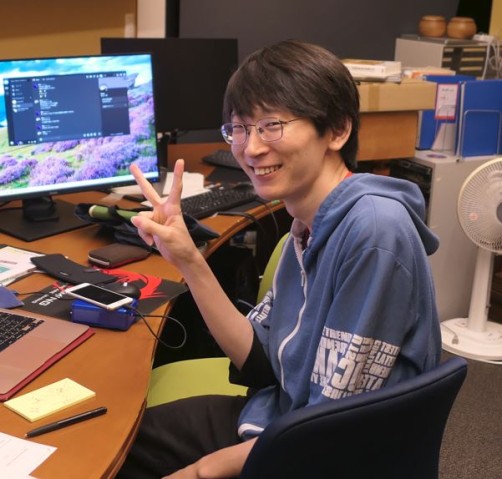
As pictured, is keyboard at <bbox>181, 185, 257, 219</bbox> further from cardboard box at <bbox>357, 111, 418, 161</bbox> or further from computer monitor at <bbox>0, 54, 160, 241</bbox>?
cardboard box at <bbox>357, 111, 418, 161</bbox>

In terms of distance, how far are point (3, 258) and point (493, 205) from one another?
75.6 inches

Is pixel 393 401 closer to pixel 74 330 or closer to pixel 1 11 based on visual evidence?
pixel 74 330

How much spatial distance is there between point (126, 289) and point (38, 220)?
2.21ft

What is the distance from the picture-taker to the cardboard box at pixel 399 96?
9.93 feet

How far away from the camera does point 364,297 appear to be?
1216 mm

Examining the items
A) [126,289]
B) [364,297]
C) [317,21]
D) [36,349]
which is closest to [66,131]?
[126,289]

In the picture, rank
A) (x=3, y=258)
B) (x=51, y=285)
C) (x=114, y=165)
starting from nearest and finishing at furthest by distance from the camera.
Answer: (x=51, y=285)
(x=3, y=258)
(x=114, y=165)

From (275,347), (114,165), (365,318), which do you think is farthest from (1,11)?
(365,318)

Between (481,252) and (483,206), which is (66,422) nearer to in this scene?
(483,206)

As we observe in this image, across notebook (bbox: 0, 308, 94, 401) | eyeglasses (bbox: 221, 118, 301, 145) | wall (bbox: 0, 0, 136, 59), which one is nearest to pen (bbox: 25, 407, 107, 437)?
notebook (bbox: 0, 308, 94, 401)

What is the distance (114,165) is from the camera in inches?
91.7

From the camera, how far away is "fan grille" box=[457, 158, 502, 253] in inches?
116

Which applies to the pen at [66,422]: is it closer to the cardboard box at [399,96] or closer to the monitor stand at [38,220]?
the monitor stand at [38,220]

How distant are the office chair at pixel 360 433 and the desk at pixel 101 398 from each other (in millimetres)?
253
